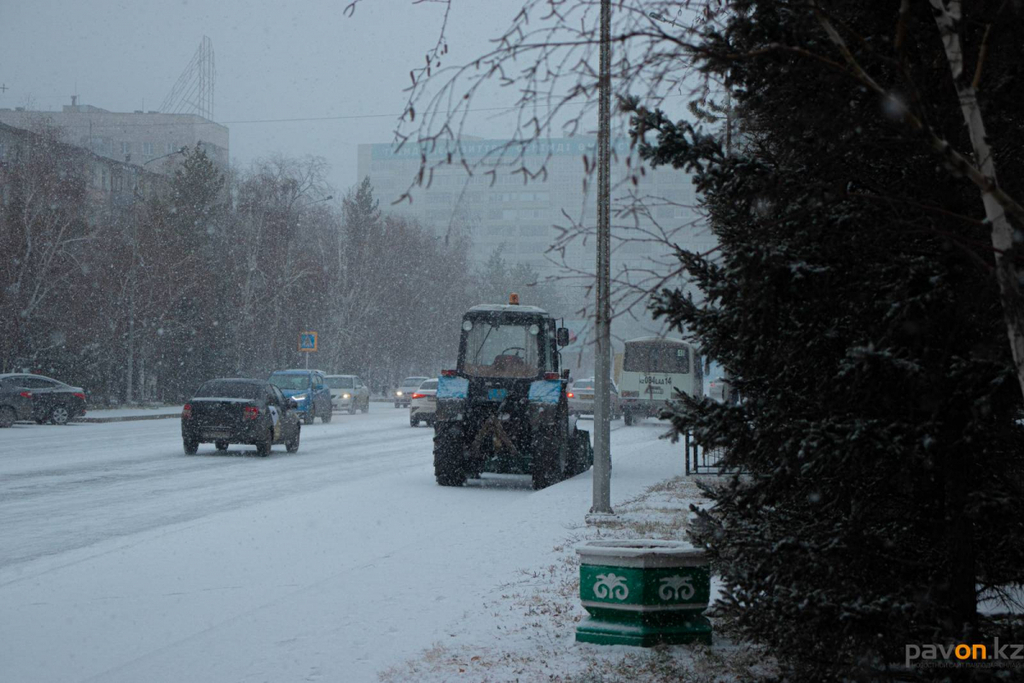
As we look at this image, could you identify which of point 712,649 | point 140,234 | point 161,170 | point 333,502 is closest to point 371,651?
point 712,649

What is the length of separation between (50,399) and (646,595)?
33639 millimetres

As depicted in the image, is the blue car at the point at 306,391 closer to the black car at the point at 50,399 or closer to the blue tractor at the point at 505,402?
the black car at the point at 50,399

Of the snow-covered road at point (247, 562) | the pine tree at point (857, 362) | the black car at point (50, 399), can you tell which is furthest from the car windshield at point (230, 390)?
the pine tree at point (857, 362)

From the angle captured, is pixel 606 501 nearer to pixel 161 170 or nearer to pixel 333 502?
pixel 333 502

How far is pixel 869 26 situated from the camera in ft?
17.0

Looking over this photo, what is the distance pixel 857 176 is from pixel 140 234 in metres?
51.5

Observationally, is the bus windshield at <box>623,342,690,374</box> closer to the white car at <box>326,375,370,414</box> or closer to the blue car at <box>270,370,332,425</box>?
the blue car at <box>270,370,332,425</box>

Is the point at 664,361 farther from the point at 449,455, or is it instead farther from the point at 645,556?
the point at 645,556

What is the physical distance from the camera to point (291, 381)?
40.9m

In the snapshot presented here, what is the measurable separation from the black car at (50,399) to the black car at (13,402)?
10.2 inches

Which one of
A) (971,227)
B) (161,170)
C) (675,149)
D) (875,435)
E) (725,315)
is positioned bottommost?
(875,435)

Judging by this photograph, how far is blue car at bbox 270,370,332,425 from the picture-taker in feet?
131

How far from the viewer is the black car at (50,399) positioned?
3581cm

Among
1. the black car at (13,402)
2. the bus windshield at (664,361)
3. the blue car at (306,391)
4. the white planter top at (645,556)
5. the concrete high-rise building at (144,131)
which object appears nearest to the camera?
the white planter top at (645,556)
